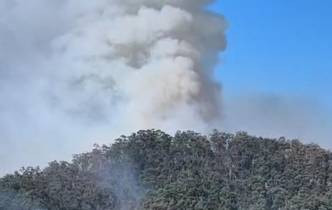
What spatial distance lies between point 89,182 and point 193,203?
8.45 meters

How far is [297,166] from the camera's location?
5381cm

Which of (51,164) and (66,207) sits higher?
(51,164)

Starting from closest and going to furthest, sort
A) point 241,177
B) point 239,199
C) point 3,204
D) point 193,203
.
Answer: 1. point 3,204
2. point 193,203
3. point 239,199
4. point 241,177

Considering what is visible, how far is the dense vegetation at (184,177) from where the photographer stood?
49.3 metres

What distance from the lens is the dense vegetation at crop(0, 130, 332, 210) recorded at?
49312 millimetres

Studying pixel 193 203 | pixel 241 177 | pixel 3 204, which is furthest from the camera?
pixel 241 177

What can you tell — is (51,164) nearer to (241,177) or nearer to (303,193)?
(241,177)

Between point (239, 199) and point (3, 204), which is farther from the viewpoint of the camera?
point (239, 199)

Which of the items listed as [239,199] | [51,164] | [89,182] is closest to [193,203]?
[239,199]

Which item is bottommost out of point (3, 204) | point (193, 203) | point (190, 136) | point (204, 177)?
point (3, 204)

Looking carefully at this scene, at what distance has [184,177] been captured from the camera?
5250 centimetres

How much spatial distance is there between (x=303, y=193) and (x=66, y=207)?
55.9 feet

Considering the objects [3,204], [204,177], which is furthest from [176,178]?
[3,204]

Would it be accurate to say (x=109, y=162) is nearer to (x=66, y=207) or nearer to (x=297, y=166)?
(x=66, y=207)
